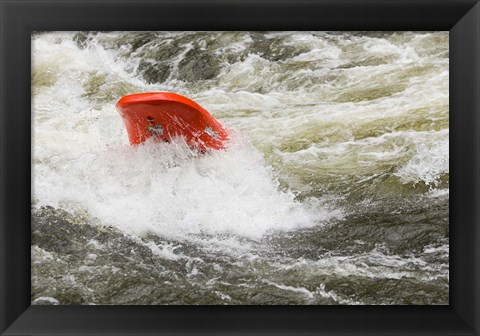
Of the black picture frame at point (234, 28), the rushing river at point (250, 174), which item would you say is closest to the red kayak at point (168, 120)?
the rushing river at point (250, 174)

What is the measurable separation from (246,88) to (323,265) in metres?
0.74

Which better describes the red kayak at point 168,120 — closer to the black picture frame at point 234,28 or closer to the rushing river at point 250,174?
the rushing river at point 250,174

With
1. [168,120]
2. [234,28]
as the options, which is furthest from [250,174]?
[234,28]

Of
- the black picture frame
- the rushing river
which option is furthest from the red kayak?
the black picture frame

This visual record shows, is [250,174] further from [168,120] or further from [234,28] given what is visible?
[234,28]

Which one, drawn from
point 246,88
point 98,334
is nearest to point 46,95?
point 246,88

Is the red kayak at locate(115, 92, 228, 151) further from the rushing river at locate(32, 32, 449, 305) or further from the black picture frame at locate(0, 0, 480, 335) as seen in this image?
the black picture frame at locate(0, 0, 480, 335)

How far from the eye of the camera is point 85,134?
1.73 metres

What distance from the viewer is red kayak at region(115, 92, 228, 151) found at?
1.66m

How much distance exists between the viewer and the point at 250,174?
1720 mm

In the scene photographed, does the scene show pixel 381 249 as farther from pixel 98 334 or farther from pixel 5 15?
pixel 5 15

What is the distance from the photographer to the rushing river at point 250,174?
1.67 m

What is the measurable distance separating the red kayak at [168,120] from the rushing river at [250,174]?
0.13 ft

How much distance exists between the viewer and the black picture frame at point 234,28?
163 cm
